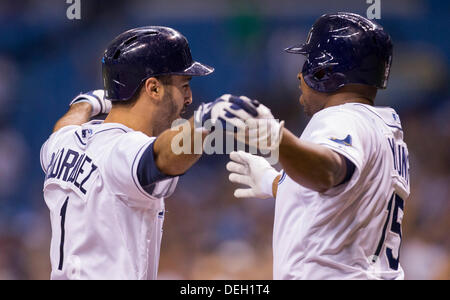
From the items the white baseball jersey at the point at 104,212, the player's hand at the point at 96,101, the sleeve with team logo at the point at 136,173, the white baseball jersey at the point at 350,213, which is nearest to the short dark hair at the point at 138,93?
the white baseball jersey at the point at 104,212

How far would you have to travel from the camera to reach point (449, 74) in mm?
6711

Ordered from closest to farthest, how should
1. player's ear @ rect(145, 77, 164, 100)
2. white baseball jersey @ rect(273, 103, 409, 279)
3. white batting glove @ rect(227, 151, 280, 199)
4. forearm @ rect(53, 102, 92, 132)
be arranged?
white baseball jersey @ rect(273, 103, 409, 279)
player's ear @ rect(145, 77, 164, 100)
white batting glove @ rect(227, 151, 280, 199)
forearm @ rect(53, 102, 92, 132)

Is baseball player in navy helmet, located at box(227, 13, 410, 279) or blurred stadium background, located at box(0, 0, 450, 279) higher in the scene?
blurred stadium background, located at box(0, 0, 450, 279)

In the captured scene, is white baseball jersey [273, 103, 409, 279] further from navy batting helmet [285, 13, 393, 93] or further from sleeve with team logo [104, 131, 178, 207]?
sleeve with team logo [104, 131, 178, 207]

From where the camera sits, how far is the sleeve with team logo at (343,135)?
2.23 metres

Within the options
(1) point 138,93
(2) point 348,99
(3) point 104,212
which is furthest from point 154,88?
(2) point 348,99

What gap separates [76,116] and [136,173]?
113 centimetres

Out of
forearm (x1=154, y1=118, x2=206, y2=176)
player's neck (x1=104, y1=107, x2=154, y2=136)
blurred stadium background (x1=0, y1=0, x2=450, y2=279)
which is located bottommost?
forearm (x1=154, y1=118, x2=206, y2=176)

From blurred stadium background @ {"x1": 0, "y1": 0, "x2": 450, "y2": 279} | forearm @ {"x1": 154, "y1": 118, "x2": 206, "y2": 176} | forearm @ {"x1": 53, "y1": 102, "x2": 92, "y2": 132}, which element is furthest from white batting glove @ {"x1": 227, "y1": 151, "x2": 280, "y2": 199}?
blurred stadium background @ {"x1": 0, "y1": 0, "x2": 450, "y2": 279}

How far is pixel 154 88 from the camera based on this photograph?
2.78 m

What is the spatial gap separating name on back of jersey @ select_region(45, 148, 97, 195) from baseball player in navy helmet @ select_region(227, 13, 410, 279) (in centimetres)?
86

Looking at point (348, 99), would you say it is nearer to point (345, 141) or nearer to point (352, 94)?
point (352, 94)

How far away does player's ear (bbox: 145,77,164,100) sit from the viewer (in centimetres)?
275
